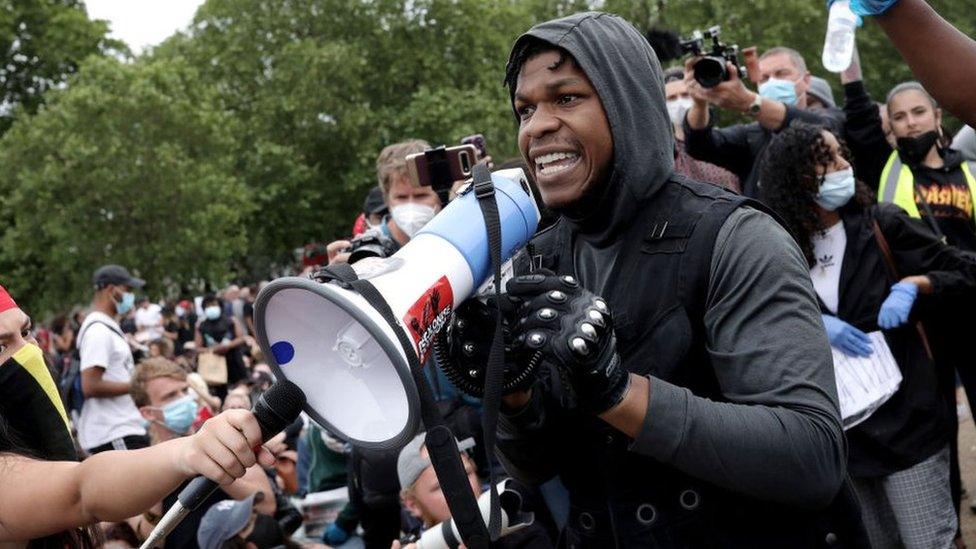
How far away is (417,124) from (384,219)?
22.2 metres

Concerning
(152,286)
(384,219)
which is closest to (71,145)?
(152,286)

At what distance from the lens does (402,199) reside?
477 centimetres

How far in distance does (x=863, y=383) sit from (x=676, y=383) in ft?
Answer: 7.14

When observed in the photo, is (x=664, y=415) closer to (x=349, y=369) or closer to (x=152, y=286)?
(x=349, y=369)

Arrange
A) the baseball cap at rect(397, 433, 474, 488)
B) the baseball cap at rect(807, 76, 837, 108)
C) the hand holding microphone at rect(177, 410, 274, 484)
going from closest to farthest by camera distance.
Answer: the hand holding microphone at rect(177, 410, 274, 484) → the baseball cap at rect(397, 433, 474, 488) → the baseball cap at rect(807, 76, 837, 108)

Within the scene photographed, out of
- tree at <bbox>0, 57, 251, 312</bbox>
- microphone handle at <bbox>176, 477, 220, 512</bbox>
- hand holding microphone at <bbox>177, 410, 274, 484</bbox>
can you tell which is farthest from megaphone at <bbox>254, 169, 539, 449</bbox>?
tree at <bbox>0, 57, 251, 312</bbox>

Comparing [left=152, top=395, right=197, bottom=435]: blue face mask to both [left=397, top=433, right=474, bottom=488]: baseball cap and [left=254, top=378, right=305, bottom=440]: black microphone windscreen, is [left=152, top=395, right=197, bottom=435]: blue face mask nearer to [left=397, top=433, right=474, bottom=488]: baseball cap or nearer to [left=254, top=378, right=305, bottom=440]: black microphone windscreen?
[left=397, top=433, right=474, bottom=488]: baseball cap

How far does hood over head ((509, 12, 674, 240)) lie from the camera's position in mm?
2154

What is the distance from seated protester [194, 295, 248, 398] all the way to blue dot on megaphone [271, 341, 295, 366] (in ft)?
38.3

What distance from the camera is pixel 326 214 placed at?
29.0 metres

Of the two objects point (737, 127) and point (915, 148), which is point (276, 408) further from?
point (915, 148)

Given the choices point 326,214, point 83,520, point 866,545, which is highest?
point 83,520

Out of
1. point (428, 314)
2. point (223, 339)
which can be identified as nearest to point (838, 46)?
point (428, 314)

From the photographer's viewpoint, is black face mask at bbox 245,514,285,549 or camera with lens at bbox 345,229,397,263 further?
black face mask at bbox 245,514,285,549
